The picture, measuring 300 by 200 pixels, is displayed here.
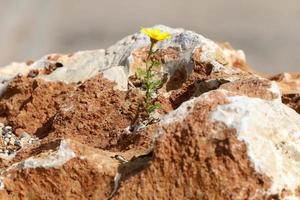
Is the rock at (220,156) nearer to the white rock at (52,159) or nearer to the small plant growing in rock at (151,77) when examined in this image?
the white rock at (52,159)

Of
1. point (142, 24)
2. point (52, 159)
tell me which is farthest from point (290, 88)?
point (142, 24)

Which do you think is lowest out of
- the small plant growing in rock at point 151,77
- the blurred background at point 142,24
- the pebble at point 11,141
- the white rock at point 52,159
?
the white rock at point 52,159

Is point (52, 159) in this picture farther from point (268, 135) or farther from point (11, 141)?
point (11, 141)

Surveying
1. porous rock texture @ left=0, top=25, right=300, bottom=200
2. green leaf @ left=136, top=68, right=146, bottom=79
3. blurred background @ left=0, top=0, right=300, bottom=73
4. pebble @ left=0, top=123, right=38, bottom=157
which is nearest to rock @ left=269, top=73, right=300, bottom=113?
porous rock texture @ left=0, top=25, right=300, bottom=200

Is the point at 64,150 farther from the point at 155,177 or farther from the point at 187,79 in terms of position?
the point at 187,79

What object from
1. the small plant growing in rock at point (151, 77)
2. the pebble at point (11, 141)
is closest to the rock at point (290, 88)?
the small plant growing in rock at point (151, 77)

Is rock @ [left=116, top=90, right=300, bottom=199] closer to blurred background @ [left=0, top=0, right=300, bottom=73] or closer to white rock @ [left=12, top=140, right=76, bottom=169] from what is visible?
white rock @ [left=12, top=140, right=76, bottom=169]
